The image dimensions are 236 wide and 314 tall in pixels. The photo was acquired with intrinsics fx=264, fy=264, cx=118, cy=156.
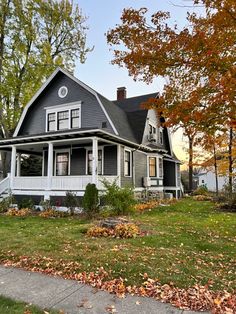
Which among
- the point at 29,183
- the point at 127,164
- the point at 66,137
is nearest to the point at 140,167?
the point at 127,164

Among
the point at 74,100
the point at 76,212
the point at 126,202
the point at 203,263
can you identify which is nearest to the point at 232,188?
the point at 126,202

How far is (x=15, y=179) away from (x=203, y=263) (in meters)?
12.6

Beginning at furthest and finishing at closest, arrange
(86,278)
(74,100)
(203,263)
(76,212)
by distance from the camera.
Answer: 1. (74,100)
2. (76,212)
3. (203,263)
4. (86,278)

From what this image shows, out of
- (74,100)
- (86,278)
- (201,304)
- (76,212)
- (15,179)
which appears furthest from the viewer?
(74,100)

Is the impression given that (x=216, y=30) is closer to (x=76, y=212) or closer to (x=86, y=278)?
(x=86, y=278)

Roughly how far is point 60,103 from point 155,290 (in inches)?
567

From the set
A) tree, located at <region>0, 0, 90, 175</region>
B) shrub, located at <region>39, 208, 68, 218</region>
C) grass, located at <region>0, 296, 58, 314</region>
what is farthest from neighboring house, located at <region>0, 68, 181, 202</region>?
grass, located at <region>0, 296, 58, 314</region>

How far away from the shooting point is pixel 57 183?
13719 millimetres

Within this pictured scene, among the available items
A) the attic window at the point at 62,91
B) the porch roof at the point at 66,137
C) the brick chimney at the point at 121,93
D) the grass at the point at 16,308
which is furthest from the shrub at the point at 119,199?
the brick chimney at the point at 121,93

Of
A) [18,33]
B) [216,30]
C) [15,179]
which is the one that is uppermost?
[18,33]

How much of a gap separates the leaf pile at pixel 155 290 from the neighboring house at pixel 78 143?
311 inches

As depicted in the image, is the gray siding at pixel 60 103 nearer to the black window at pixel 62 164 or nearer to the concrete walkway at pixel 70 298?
the black window at pixel 62 164

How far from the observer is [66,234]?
754 cm

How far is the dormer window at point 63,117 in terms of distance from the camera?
636 inches
